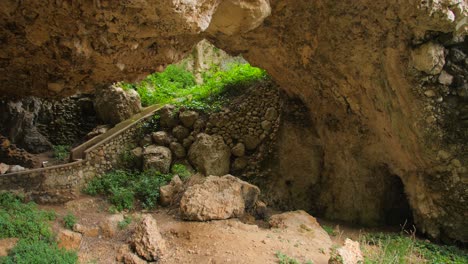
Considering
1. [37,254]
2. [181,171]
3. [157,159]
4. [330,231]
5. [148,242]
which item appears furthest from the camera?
[157,159]

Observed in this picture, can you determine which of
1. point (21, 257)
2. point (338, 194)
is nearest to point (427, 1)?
point (338, 194)

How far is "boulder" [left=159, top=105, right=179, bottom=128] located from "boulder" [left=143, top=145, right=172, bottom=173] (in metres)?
0.95

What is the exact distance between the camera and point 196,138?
9.05m

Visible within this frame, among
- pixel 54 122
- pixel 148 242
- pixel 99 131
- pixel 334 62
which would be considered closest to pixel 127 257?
pixel 148 242

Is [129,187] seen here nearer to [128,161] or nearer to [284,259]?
[128,161]

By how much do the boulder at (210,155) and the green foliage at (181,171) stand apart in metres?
0.33

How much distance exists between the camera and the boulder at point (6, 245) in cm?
467

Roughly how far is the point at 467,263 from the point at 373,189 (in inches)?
91.4

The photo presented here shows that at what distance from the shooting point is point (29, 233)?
5.19 metres

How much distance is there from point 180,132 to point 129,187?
2.17 meters

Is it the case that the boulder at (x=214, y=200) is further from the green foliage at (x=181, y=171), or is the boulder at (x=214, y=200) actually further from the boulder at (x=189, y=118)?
the boulder at (x=189, y=118)

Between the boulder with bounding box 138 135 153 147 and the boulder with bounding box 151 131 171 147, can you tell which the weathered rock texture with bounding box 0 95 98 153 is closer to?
the boulder with bounding box 138 135 153 147

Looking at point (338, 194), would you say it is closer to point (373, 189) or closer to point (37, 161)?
point (373, 189)

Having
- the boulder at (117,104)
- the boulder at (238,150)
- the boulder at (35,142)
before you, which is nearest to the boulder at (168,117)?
the boulder at (117,104)
